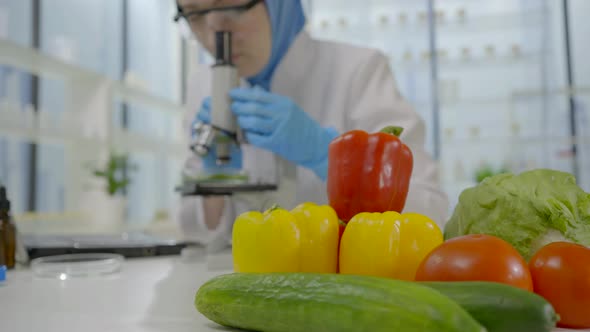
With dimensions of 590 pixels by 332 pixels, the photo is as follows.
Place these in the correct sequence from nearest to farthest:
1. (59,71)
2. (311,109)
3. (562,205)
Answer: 1. (562,205)
2. (311,109)
3. (59,71)

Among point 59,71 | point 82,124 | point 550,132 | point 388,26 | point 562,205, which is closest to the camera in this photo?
point 562,205

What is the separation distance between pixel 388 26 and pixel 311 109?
9.44 ft

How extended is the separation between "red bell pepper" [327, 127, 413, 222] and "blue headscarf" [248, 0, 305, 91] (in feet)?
2.78

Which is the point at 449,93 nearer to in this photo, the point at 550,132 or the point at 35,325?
the point at 550,132

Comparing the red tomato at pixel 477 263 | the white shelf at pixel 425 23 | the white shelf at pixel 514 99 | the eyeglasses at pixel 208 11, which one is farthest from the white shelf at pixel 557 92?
the red tomato at pixel 477 263

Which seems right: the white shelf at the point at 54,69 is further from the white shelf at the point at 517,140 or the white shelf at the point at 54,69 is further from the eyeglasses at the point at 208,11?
the white shelf at the point at 517,140

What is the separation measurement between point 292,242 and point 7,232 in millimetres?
709

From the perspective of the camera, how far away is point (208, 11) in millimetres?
1364

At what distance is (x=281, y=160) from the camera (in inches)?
68.5

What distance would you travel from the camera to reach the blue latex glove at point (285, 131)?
1439 millimetres

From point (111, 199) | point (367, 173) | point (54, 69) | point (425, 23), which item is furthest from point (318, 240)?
point (425, 23)

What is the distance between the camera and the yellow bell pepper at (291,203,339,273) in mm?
695

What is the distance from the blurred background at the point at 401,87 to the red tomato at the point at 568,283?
9.62 feet

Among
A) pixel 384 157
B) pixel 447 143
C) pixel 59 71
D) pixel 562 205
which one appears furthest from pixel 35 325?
pixel 447 143
